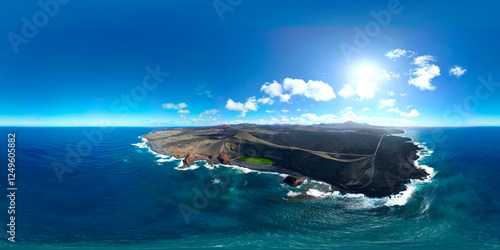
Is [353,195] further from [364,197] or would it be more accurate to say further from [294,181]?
[294,181]

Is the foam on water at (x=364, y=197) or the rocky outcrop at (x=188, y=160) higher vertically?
the rocky outcrop at (x=188, y=160)

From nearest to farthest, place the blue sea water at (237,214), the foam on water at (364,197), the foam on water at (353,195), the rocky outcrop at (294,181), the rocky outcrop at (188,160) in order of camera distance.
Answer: the blue sea water at (237,214) < the foam on water at (364,197) < the foam on water at (353,195) < the rocky outcrop at (294,181) < the rocky outcrop at (188,160)

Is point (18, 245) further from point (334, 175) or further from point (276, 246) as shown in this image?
point (334, 175)

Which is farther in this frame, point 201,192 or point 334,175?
point 334,175

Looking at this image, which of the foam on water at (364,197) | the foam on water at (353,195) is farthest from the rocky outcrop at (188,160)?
the foam on water at (364,197)

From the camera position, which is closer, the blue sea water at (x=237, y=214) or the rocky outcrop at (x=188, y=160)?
the blue sea water at (x=237, y=214)

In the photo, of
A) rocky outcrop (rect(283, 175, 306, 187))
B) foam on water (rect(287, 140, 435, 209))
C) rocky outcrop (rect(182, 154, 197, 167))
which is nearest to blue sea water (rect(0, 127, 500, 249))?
foam on water (rect(287, 140, 435, 209))

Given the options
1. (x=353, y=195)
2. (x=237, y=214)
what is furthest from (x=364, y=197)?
(x=237, y=214)

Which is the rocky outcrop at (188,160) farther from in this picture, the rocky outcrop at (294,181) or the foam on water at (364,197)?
the foam on water at (364,197)

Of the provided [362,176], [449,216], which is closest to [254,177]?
[362,176]
